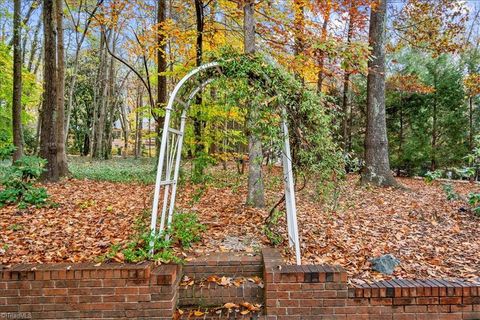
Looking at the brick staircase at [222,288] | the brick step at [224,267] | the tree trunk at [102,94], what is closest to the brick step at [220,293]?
the brick staircase at [222,288]

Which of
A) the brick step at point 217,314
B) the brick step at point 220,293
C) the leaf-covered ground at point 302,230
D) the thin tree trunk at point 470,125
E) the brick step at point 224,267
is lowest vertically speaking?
the brick step at point 217,314

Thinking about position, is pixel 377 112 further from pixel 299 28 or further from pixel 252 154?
pixel 252 154

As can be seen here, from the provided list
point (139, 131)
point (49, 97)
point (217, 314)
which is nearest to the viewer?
point (217, 314)

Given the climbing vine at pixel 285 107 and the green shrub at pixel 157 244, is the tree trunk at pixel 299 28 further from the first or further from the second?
the green shrub at pixel 157 244

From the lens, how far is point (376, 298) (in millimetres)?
2951

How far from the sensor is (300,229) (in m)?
4.46

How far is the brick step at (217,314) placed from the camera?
2.95m

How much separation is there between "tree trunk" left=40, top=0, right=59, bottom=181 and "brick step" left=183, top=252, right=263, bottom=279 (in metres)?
5.42

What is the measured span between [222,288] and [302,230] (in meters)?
1.66

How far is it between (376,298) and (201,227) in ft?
7.07

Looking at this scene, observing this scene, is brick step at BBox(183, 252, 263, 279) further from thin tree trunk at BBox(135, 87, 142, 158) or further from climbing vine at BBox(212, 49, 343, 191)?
thin tree trunk at BBox(135, 87, 142, 158)

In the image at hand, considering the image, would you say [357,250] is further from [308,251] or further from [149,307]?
[149,307]

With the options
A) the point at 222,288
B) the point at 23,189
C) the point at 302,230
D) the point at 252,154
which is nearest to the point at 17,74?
the point at 23,189

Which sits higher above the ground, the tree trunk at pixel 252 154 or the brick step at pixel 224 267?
→ the tree trunk at pixel 252 154
